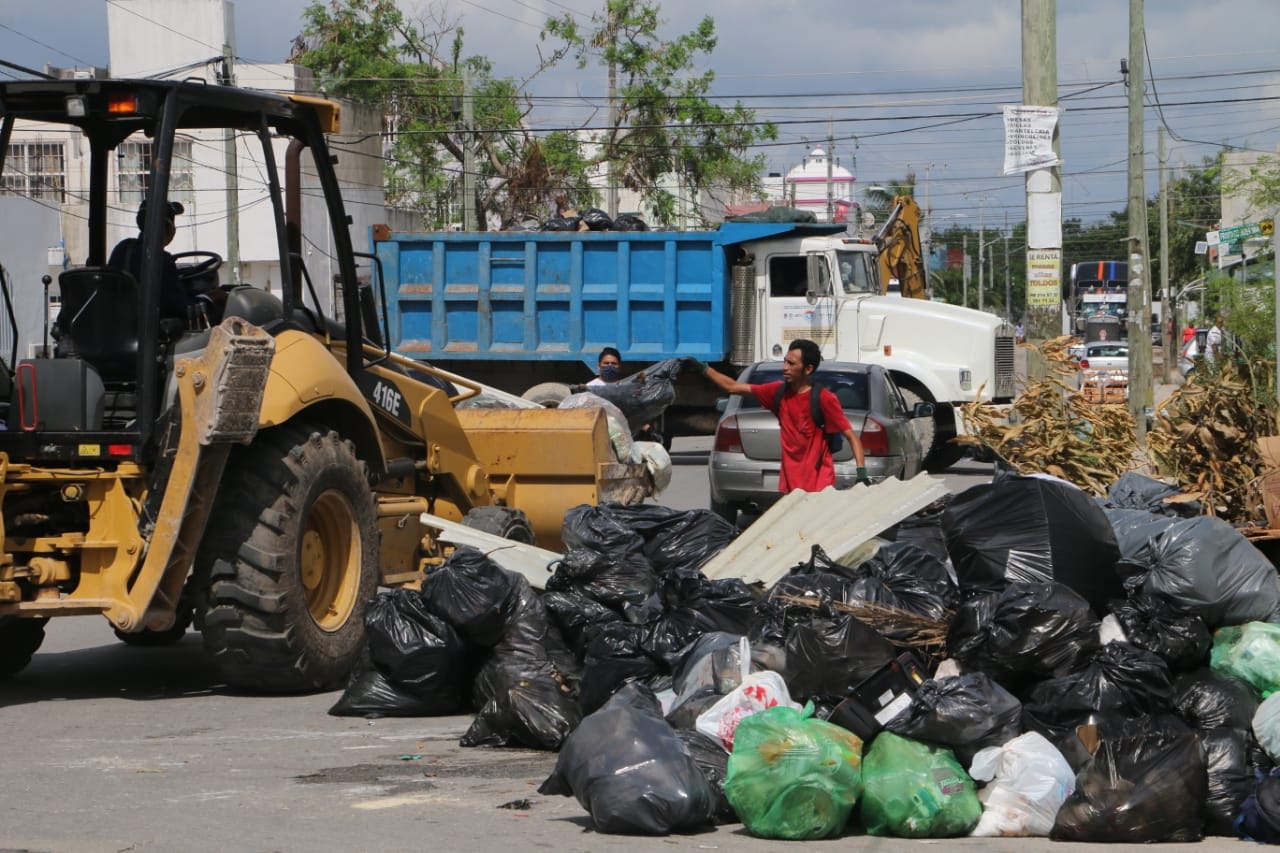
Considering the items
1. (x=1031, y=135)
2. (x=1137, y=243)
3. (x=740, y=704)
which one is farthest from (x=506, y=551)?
(x=1137, y=243)

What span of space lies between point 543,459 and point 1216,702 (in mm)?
5264

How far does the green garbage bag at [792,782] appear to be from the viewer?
4988 millimetres

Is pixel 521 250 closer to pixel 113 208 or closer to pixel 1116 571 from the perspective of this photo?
pixel 113 208

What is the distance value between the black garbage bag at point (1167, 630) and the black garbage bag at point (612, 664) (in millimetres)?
1866

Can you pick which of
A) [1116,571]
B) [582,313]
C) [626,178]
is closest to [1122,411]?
[1116,571]

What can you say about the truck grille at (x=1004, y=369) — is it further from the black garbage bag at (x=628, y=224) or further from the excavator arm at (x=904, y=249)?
the black garbage bag at (x=628, y=224)

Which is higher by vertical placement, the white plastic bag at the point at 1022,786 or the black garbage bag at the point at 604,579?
the black garbage bag at the point at 604,579

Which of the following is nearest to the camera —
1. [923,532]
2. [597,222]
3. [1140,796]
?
[1140,796]

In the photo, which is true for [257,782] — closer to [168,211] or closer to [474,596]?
[474,596]

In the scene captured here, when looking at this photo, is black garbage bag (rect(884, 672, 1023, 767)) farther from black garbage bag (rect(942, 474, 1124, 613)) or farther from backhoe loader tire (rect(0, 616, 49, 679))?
backhoe loader tire (rect(0, 616, 49, 679))

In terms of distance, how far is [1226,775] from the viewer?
5.22 metres

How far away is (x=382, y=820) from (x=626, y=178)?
38.5 m

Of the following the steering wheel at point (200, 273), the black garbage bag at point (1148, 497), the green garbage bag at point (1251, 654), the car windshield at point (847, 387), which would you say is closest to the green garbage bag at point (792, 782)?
the green garbage bag at point (1251, 654)

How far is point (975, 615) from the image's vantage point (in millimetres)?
5902
